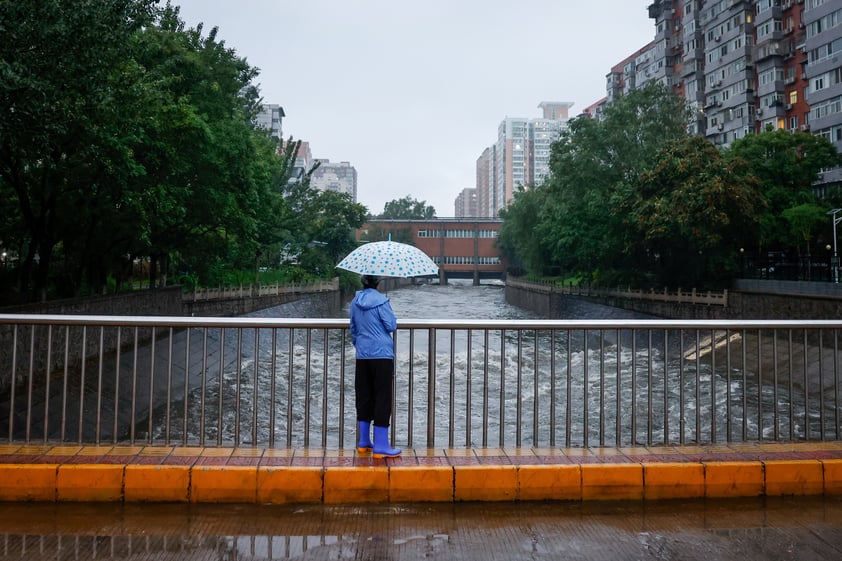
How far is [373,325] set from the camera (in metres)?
5.41

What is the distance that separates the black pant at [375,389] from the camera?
17.7 feet

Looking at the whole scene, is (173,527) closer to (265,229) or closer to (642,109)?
(265,229)

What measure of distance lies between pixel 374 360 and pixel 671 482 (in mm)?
2314

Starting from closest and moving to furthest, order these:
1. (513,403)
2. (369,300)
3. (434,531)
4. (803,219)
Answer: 1. (434,531)
2. (369,300)
3. (513,403)
4. (803,219)

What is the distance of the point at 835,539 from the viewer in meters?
4.18

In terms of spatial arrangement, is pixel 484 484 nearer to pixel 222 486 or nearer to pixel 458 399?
pixel 222 486

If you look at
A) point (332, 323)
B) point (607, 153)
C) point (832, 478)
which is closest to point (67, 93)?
point (332, 323)

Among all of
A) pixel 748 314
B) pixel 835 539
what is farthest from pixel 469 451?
pixel 748 314

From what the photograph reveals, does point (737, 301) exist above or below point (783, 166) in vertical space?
below

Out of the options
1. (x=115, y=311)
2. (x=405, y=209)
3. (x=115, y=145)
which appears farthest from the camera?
(x=405, y=209)

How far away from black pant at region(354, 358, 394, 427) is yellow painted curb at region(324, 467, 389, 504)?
0.53m

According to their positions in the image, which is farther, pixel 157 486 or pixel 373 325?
pixel 373 325

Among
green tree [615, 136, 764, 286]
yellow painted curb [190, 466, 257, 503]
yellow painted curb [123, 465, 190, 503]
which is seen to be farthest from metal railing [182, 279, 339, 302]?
yellow painted curb [190, 466, 257, 503]

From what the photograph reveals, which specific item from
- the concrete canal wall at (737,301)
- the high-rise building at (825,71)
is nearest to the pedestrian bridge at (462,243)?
the concrete canal wall at (737,301)
